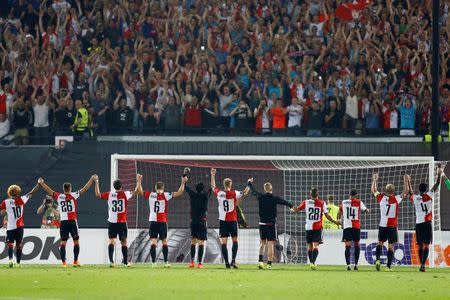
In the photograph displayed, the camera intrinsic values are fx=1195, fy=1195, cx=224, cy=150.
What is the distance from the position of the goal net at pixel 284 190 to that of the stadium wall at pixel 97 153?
0.48m

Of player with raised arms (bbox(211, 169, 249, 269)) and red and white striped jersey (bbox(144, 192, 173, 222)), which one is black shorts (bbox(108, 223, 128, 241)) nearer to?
red and white striped jersey (bbox(144, 192, 173, 222))

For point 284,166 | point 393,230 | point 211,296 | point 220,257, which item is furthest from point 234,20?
point 211,296

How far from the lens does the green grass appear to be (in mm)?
19562

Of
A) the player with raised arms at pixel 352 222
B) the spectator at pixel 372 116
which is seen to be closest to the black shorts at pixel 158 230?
the player with raised arms at pixel 352 222

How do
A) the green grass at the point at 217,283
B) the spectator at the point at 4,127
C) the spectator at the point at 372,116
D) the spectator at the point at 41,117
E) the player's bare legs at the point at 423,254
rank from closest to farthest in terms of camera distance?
1. the green grass at the point at 217,283
2. the player's bare legs at the point at 423,254
3. the spectator at the point at 372,116
4. the spectator at the point at 41,117
5. the spectator at the point at 4,127

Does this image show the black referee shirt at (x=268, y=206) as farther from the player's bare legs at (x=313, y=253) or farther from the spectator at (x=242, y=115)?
the spectator at (x=242, y=115)

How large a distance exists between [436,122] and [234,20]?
8258mm

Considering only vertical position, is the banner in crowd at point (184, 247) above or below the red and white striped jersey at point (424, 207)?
below

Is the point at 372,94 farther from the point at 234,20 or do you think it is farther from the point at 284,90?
the point at 234,20

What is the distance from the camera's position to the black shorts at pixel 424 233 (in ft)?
87.6

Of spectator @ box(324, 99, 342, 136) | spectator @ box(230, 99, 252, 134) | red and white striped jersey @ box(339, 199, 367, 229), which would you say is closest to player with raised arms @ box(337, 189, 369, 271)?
red and white striped jersey @ box(339, 199, 367, 229)

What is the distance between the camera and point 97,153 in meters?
32.6

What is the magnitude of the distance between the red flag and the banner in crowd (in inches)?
291

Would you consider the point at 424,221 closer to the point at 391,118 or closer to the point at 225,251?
the point at 225,251
